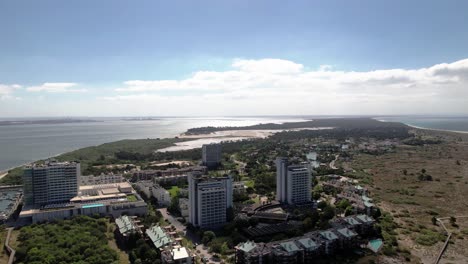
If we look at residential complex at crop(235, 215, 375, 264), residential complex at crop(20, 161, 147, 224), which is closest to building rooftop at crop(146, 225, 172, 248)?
residential complex at crop(235, 215, 375, 264)

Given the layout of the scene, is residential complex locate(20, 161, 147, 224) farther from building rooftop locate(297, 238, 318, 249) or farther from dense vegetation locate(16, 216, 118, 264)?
building rooftop locate(297, 238, 318, 249)

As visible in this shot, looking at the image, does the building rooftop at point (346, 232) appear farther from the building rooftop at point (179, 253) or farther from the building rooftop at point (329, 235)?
the building rooftop at point (179, 253)

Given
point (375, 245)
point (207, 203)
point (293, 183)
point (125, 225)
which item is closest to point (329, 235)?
point (375, 245)

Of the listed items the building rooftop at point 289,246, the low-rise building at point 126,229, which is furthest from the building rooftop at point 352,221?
the low-rise building at point 126,229

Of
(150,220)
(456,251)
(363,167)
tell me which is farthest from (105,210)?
(363,167)

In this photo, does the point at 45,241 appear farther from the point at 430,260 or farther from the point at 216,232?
the point at 430,260

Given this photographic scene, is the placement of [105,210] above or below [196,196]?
below

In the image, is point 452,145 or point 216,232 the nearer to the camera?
point 216,232

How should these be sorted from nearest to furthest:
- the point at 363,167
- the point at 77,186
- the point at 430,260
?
the point at 430,260, the point at 77,186, the point at 363,167
